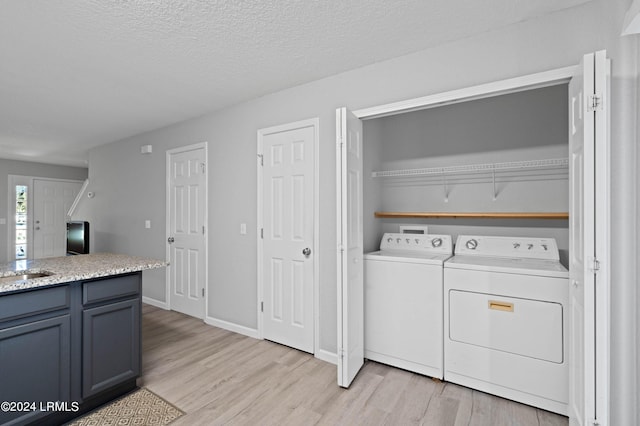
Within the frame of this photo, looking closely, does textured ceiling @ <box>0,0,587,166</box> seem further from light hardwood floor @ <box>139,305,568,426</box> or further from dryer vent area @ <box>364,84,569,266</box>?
light hardwood floor @ <box>139,305,568,426</box>

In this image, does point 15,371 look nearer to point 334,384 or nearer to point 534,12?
point 334,384

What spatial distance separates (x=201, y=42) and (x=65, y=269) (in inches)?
68.4

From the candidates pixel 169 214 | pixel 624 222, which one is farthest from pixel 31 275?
pixel 624 222


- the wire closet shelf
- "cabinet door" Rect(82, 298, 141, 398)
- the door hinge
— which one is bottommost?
"cabinet door" Rect(82, 298, 141, 398)

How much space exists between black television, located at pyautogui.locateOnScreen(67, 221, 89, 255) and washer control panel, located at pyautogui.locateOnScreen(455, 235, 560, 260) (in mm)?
4748

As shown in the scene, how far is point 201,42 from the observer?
2133mm

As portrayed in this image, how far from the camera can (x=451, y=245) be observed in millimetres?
2744

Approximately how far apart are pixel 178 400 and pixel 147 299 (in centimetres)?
273

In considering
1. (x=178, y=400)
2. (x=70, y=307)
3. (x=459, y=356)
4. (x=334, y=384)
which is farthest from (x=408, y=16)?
(x=178, y=400)

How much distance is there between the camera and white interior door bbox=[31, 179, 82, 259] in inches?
269

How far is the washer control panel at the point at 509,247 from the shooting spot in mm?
2363

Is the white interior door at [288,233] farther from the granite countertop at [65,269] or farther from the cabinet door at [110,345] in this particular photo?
the cabinet door at [110,345]

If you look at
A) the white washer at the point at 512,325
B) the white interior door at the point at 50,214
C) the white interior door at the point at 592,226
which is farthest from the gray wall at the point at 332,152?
the white interior door at the point at 50,214

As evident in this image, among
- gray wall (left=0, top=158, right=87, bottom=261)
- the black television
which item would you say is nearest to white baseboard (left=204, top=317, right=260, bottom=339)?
the black television
